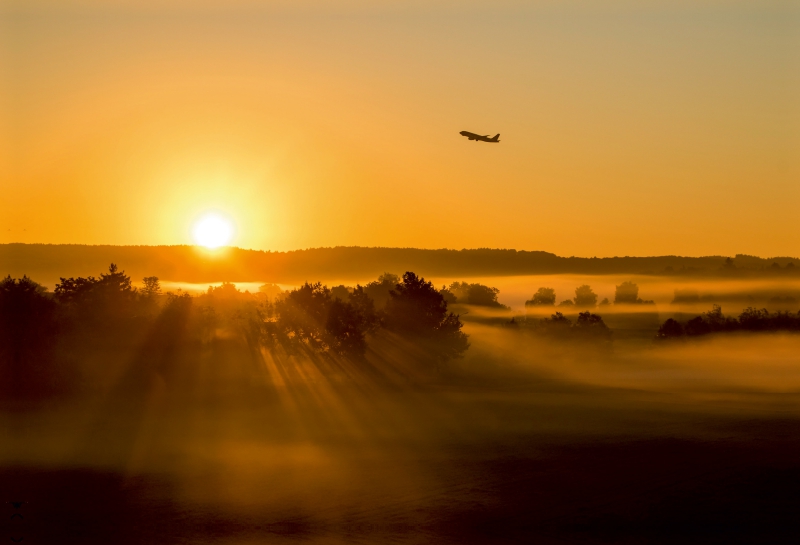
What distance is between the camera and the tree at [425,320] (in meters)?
105

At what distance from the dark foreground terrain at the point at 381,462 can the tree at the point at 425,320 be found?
Answer: 8.61 metres

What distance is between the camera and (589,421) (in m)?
74.3

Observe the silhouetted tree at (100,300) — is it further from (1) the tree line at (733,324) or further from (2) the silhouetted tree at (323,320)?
(1) the tree line at (733,324)

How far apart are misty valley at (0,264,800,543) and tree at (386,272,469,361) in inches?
10.9

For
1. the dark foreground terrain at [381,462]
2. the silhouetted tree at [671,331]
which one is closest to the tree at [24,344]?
the dark foreground terrain at [381,462]

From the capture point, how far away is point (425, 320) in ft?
345

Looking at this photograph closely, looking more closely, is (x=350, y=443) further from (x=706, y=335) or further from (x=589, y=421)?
(x=706, y=335)

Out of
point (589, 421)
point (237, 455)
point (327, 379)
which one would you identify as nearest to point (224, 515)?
point (237, 455)

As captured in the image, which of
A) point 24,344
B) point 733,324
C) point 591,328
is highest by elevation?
point 24,344

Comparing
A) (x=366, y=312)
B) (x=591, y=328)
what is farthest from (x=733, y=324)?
(x=366, y=312)

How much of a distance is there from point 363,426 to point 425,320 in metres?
35.0

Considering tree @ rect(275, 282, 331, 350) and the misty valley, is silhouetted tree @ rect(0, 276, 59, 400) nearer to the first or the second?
the misty valley

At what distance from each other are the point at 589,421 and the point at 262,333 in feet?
156

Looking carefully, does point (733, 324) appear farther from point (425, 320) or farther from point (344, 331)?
point (344, 331)
